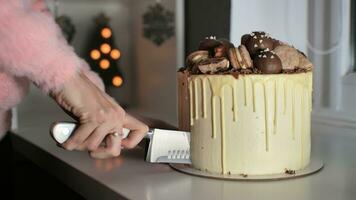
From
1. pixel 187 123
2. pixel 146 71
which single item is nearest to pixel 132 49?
pixel 146 71

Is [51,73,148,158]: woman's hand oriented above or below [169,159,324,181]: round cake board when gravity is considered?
above

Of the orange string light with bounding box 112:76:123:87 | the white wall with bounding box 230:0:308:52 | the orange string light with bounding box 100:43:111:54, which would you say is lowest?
the orange string light with bounding box 112:76:123:87

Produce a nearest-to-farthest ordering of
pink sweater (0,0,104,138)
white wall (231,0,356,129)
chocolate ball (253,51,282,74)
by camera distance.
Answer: pink sweater (0,0,104,138), chocolate ball (253,51,282,74), white wall (231,0,356,129)

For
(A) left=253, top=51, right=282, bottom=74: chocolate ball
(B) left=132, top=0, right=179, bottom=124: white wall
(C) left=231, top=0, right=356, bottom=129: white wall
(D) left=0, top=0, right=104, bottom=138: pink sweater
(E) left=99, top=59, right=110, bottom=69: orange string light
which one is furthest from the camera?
(E) left=99, top=59, right=110, bottom=69: orange string light

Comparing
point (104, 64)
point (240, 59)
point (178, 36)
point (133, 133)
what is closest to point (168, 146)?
point (133, 133)

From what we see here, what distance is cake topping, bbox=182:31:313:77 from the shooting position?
2.86 ft

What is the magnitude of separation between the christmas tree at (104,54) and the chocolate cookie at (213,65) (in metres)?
0.93

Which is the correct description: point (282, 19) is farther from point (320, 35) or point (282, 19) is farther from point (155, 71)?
point (155, 71)

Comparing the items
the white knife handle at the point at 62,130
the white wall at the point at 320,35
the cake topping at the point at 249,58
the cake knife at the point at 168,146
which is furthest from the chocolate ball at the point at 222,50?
the white wall at the point at 320,35

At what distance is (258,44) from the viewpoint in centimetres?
91

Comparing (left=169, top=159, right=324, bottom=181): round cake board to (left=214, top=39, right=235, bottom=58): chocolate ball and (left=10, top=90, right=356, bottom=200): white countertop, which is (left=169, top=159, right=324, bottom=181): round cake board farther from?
(left=214, top=39, right=235, bottom=58): chocolate ball

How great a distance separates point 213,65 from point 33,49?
268 mm

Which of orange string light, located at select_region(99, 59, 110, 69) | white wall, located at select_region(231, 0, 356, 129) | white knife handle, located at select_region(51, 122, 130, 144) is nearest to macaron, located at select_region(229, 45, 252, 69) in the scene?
white knife handle, located at select_region(51, 122, 130, 144)

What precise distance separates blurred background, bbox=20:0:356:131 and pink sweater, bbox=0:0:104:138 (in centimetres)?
65
